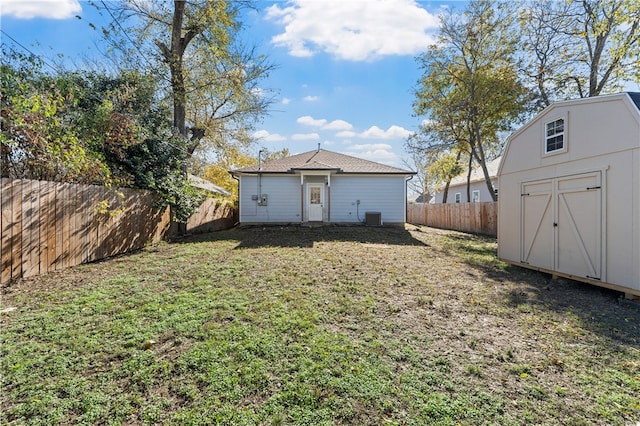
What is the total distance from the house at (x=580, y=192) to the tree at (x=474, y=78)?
25.9 feet

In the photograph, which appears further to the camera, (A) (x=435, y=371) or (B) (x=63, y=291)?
(B) (x=63, y=291)

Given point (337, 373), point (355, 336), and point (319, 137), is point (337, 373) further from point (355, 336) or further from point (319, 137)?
point (319, 137)

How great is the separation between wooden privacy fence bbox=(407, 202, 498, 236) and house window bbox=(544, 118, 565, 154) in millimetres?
7709

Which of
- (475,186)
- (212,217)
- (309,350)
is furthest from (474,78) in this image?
(309,350)

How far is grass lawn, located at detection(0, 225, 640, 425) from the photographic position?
2.15 meters

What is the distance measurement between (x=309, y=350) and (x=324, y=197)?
1123 cm

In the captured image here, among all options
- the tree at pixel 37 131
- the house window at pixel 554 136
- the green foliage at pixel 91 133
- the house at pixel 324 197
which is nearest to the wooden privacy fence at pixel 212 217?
the house at pixel 324 197

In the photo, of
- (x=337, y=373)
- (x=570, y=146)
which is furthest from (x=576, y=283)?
(x=337, y=373)

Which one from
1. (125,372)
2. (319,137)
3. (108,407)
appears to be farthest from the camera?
(319,137)

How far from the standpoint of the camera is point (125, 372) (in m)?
2.47

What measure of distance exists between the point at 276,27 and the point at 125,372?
9312 millimetres

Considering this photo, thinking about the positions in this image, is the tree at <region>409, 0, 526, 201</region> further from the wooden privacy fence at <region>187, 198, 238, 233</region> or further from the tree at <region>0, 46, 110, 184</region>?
the tree at <region>0, 46, 110, 184</region>

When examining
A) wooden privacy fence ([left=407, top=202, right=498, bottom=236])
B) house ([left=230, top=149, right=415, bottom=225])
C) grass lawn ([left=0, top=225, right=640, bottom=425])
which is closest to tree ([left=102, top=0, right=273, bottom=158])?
house ([left=230, top=149, right=415, bottom=225])

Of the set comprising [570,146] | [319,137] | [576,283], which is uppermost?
[319,137]
